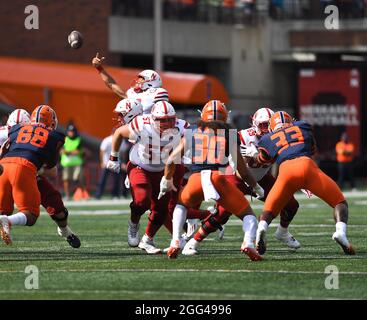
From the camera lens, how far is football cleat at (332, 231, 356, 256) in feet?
37.0

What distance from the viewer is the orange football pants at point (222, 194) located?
36.9 ft

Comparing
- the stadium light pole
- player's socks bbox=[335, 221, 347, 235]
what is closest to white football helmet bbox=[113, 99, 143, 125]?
player's socks bbox=[335, 221, 347, 235]

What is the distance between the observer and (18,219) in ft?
37.4

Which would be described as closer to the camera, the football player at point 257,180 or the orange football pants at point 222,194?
the orange football pants at point 222,194

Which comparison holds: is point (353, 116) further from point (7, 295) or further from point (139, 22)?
point (7, 295)

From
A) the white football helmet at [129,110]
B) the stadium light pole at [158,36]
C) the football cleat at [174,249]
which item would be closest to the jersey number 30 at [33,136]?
the white football helmet at [129,110]

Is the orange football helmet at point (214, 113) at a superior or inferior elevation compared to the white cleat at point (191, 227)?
superior

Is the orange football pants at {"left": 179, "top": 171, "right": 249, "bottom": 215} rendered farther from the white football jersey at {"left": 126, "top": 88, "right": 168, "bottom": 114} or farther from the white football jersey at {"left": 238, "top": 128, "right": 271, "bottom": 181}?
the white football jersey at {"left": 126, "top": 88, "right": 168, "bottom": 114}

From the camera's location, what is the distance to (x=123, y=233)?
15312 millimetres

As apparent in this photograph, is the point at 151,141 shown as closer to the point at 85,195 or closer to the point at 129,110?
the point at 129,110

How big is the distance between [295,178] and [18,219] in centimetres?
260

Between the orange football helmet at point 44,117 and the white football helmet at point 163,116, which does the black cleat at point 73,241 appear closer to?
the orange football helmet at point 44,117

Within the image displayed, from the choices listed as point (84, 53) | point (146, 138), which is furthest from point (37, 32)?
point (146, 138)

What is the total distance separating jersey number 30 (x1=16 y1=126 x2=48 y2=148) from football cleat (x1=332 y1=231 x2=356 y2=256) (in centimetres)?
295
